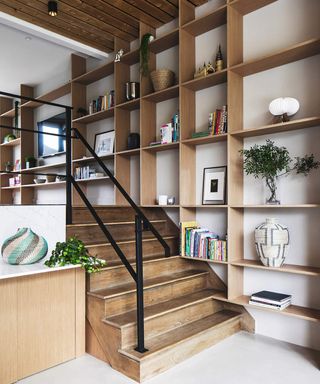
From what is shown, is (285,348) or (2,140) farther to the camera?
(2,140)

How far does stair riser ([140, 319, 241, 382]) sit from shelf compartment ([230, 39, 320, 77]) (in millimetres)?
2238

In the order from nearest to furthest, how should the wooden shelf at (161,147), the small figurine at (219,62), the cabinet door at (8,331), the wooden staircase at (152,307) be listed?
the cabinet door at (8,331) < the wooden staircase at (152,307) < the small figurine at (219,62) < the wooden shelf at (161,147)

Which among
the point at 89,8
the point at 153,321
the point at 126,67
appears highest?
the point at 89,8

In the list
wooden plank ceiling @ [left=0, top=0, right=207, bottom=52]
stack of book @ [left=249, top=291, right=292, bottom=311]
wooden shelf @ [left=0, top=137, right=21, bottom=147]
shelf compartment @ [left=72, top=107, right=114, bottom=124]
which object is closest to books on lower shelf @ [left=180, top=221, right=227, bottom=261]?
stack of book @ [left=249, top=291, right=292, bottom=311]

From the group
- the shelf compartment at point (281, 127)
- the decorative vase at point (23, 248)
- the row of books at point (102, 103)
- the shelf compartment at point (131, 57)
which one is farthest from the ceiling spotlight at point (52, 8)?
the decorative vase at point (23, 248)

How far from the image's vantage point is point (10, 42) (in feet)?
15.4

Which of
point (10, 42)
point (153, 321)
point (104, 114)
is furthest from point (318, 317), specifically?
point (10, 42)

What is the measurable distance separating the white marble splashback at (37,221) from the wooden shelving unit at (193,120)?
115cm

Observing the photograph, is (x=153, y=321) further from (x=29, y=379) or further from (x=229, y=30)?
(x=229, y=30)

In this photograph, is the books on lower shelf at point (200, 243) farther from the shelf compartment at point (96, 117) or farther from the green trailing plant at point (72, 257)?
the shelf compartment at point (96, 117)

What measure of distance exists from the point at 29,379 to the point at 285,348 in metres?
1.94

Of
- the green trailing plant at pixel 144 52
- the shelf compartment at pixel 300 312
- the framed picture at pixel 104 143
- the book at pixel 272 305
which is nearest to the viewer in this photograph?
the shelf compartment at pixel 300 312

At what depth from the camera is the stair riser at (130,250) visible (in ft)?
10.2

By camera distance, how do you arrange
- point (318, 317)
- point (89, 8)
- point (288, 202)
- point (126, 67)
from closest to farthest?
point (318, 317) < point (288, 202) < point (89, 8) < point (126, 67)
